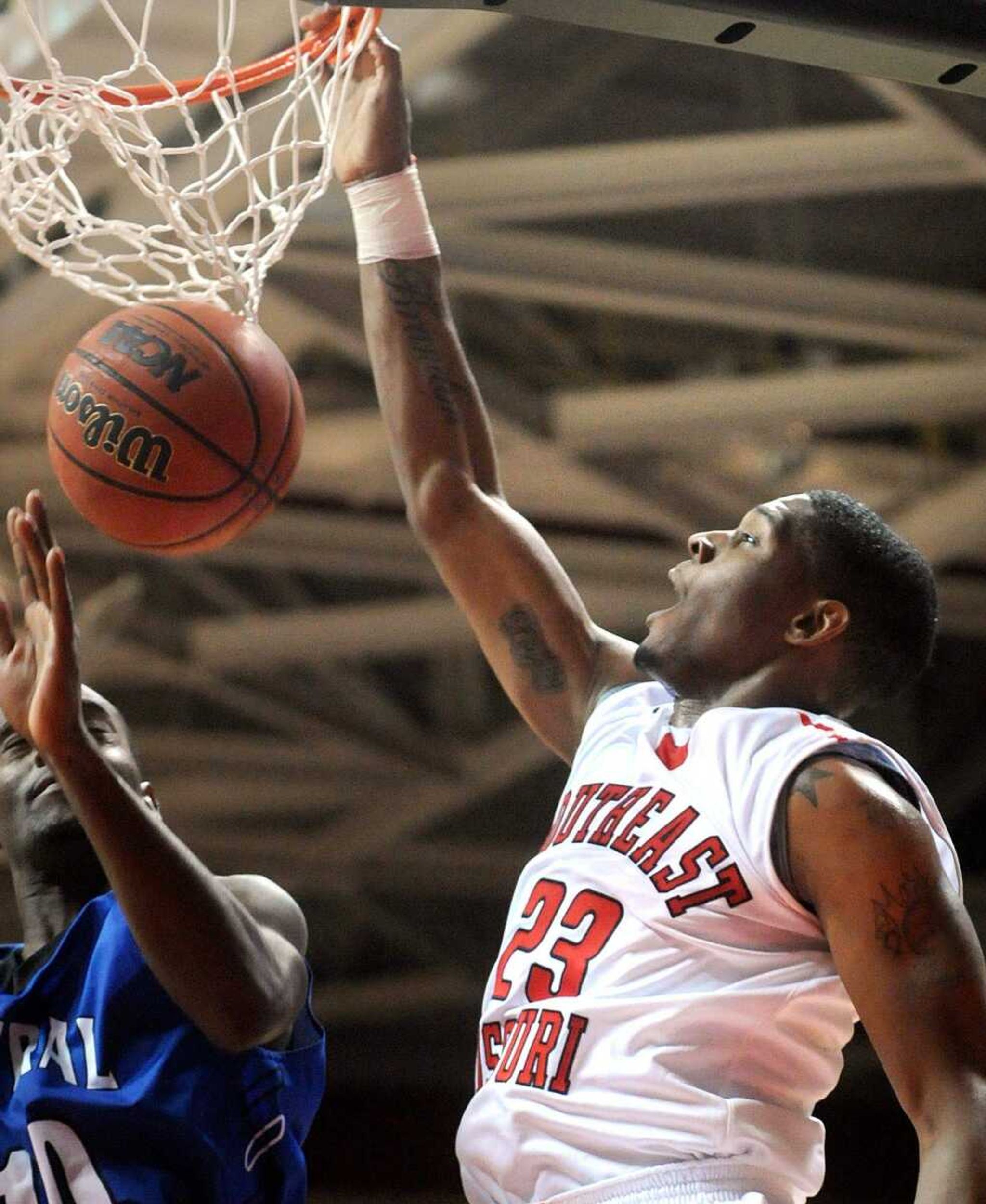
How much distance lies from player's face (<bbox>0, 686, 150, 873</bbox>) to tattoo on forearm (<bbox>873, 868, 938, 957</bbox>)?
1111 millimetres

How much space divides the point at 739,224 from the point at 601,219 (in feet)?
1.72

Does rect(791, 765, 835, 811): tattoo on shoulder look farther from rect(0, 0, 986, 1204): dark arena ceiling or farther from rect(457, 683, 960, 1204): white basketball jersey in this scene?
rect(0, 0, 986, 1204): dark arena ceiling

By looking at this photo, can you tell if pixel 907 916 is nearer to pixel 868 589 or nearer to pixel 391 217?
pixel 868 589

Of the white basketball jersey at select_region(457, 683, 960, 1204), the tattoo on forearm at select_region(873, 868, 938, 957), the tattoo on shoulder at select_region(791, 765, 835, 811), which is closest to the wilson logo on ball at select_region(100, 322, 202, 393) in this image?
the white basketball jersey at select_region(457, 683, 960, 1204)

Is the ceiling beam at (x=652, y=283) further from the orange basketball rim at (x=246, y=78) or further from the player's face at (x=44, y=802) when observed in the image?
the player's face at (x=44, y=802)

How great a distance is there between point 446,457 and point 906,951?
114 centimetres

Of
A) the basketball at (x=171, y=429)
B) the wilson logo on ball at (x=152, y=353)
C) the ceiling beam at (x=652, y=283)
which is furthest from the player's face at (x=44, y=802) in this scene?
the ceiling beam at (x=652, y=283)

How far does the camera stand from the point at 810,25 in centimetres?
198

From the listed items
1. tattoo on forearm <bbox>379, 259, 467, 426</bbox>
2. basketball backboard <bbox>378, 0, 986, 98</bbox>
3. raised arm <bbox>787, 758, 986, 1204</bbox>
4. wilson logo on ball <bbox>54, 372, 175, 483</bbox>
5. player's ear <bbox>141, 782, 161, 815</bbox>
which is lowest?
player's ear <bbox>141, 782, 161, 815</bbox>

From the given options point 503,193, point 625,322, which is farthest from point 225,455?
point 625,322

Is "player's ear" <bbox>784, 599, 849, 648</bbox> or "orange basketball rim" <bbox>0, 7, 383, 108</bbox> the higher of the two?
"orange basketball rim" <bbox>0, 7, 383, 108</bbox>

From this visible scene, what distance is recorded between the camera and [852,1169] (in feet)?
30.2

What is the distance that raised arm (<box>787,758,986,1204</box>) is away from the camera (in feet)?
6.03

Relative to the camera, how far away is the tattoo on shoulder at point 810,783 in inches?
80.5
